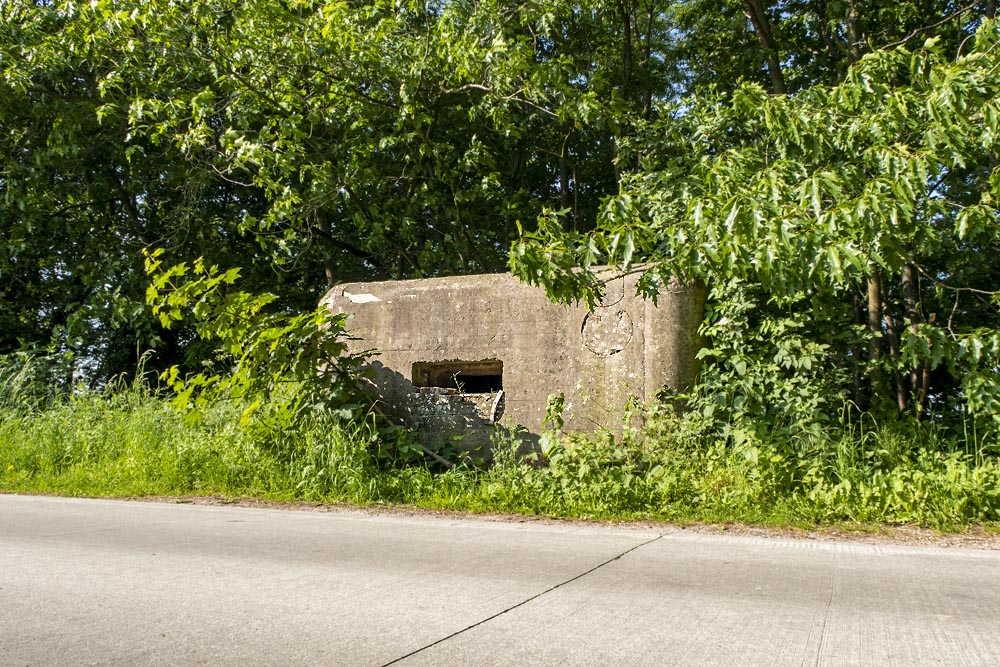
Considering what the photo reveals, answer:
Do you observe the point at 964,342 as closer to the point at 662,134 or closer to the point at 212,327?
the point at 662,134

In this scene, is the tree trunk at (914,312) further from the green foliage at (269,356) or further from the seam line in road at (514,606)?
the green foliage at (269,356)

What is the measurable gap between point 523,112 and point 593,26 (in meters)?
1.83

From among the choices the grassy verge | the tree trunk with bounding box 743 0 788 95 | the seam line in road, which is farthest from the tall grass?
the tree trunk with bounding box 743 0 788 95

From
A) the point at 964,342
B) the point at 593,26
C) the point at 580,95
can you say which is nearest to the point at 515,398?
the point at 964,342

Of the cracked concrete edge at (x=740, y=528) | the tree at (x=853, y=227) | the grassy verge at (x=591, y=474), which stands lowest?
the cracked concrete edge at (x=740, y=528)

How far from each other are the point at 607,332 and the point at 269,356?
3.12 metres

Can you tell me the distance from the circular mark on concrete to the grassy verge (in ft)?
2.87

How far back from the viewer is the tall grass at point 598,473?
223 inches

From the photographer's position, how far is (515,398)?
775 centimetres

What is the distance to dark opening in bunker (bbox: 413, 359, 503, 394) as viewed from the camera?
8102 millimetres

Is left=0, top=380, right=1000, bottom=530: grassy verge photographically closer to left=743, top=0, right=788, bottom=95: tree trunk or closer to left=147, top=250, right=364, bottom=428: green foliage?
left=147, top=250, right=364, bottom=428: green foliage

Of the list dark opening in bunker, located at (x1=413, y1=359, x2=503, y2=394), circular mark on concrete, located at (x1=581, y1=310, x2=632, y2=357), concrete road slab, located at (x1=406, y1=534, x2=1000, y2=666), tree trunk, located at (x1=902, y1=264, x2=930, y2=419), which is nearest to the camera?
concrete road slab, located at (x1=406, y1=534, x2=1000, y2=666)

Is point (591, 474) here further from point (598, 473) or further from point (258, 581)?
point (258, 581)

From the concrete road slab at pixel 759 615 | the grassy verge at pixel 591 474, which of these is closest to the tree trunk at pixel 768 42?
the grassy verge at pixel 591 474
